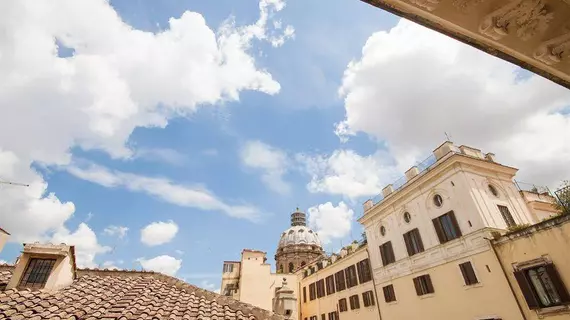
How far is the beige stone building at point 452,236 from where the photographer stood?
49.7 feet

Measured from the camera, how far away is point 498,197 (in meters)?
17.4

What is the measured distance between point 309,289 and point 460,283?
72.0ft

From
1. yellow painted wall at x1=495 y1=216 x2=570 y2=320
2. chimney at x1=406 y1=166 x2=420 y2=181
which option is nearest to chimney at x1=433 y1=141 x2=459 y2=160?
chimney at x1=406 y1=166 x2=420 y2=181

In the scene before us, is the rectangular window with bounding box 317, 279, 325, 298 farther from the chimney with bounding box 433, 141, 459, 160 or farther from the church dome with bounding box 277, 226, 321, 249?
the church dome with bounding box 277, 226, 321, 249

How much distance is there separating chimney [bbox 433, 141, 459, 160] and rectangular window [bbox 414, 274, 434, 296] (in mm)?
8160

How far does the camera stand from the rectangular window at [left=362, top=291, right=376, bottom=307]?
23209mm

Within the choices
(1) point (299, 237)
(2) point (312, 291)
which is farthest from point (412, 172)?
(1) point (299, 237)

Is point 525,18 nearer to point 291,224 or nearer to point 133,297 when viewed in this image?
point 133,297

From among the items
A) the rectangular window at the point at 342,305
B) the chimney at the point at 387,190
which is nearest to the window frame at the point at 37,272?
the chimney at the point at 387,190

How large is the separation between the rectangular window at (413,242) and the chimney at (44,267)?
19637 millimetres

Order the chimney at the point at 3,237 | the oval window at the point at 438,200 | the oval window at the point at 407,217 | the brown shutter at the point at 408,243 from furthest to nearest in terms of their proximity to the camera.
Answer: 1. the oval window at the point at 407,217
2. the brown shutter at the point at 408,243
3. the oval window at the point at 438,200
4. the chimney at the point at 3,237

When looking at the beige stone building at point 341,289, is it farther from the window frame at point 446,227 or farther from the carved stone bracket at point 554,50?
the carved stone bracket at point 554,50

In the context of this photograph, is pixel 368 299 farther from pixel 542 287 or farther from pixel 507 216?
pixel 542 287

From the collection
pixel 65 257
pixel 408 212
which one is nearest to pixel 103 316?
pixel 65 257
